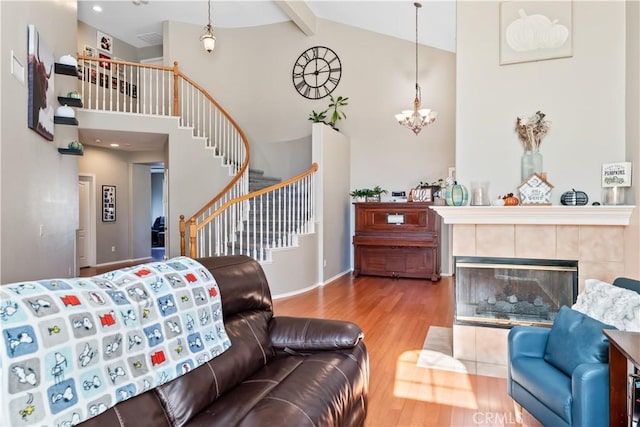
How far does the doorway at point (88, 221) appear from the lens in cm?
771

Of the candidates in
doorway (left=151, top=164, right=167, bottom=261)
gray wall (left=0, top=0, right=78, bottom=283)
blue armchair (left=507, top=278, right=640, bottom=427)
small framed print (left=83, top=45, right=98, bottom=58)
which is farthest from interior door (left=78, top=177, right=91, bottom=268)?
blue armchair (left=507, top=278, right=640, bottom=427)

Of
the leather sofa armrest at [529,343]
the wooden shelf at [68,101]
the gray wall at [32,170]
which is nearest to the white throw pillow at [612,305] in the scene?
the leather sofa armrest at [529,343]

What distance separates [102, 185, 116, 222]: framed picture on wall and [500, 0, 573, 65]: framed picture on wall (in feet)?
26.3

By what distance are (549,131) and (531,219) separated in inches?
29.5

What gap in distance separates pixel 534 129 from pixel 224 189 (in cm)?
395

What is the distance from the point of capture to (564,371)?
1949 mm

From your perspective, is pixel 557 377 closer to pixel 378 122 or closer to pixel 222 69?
pixel 378 122

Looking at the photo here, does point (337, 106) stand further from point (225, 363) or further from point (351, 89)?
point (225, 363)

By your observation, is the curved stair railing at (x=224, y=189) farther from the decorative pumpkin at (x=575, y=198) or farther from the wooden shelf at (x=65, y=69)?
the decorative pumpkin at (x=575, y=198)

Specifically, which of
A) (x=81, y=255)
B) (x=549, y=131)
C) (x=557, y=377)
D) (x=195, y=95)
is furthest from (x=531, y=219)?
(x=81, y=255)

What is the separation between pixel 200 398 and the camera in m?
1.52

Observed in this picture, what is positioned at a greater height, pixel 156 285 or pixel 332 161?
pixel 332 161

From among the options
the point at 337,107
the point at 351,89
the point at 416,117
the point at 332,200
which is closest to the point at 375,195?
the point at 332,200

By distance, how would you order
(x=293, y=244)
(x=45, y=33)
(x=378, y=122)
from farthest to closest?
(x=378, y=122) → (x=293, y=244) → (x=45, y=33)
